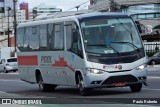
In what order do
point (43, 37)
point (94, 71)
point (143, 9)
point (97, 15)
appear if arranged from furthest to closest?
point (143, 9)
point (43, 37)
point (97, 15)
point (94, 71)

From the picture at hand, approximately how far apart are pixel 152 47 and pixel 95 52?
4045cm

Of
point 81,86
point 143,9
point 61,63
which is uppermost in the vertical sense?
point 143,9

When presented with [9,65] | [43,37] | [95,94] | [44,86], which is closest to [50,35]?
[43,37]

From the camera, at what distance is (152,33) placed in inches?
2881

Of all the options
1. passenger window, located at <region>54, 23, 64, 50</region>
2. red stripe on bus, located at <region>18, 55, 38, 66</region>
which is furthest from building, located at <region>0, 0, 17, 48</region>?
passenger window, located at <region>54, 23, 64, 50</region>

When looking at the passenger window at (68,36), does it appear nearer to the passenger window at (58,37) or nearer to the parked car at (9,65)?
the passenger window at (58,37)

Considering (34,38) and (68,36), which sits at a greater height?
(68,36)

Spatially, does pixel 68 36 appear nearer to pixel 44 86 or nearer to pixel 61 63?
pixel 61 63

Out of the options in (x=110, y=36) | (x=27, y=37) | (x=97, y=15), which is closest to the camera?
(x=110, y=36)

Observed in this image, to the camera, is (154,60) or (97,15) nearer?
(97,15)

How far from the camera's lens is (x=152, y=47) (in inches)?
2222

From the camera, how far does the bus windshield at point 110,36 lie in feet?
55.0

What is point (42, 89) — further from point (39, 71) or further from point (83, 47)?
point (83, 47)

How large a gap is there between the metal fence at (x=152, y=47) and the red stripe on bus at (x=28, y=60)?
3312 cm
